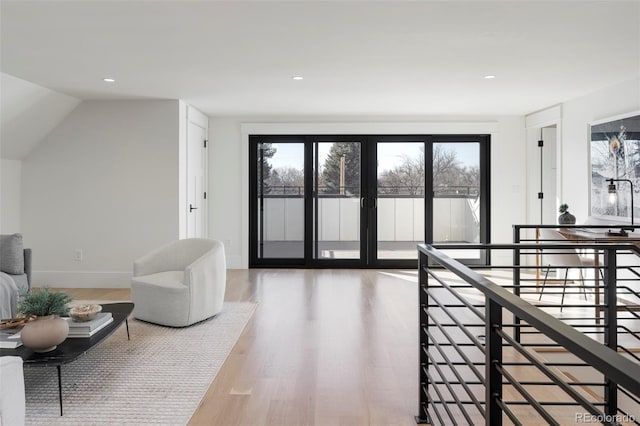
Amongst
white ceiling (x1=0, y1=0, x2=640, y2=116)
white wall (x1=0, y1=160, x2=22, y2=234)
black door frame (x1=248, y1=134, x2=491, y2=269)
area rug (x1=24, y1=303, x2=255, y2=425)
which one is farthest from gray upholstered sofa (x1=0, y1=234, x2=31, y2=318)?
black door frame (x1=248, y1=134, x2=491, y2=269)

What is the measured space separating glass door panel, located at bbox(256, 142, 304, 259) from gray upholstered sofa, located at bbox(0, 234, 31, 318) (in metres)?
3.22

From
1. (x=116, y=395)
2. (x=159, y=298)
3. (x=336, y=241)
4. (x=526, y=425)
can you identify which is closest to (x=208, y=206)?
(x=336, y=241)

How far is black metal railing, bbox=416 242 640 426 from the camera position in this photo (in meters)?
0.86

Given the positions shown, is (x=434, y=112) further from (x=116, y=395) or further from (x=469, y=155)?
(x=116, y=395)

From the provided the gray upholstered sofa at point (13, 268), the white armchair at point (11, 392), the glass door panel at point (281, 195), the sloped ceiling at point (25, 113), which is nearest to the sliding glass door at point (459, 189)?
the glass door panel at point (281, 195)

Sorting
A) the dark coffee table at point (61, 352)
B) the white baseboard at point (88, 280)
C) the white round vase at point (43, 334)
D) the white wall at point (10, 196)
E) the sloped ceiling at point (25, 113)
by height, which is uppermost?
the sloped ceiling at point (25, 113)

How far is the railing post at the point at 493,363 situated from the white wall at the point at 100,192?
191 inches

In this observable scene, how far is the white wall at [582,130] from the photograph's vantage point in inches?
184

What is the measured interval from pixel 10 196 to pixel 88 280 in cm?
135

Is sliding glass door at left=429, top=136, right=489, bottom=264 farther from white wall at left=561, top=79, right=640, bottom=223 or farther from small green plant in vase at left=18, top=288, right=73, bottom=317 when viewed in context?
small green plant in vase at left=18, top=288, right=73, bottom=317

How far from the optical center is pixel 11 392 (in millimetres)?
1662

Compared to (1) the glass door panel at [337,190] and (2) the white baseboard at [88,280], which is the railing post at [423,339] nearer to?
(2) the white baseboard at [88,280]

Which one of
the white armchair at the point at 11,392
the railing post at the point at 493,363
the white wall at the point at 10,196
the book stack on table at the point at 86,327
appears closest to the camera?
the railing post at the point at 493,363

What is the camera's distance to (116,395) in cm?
251
